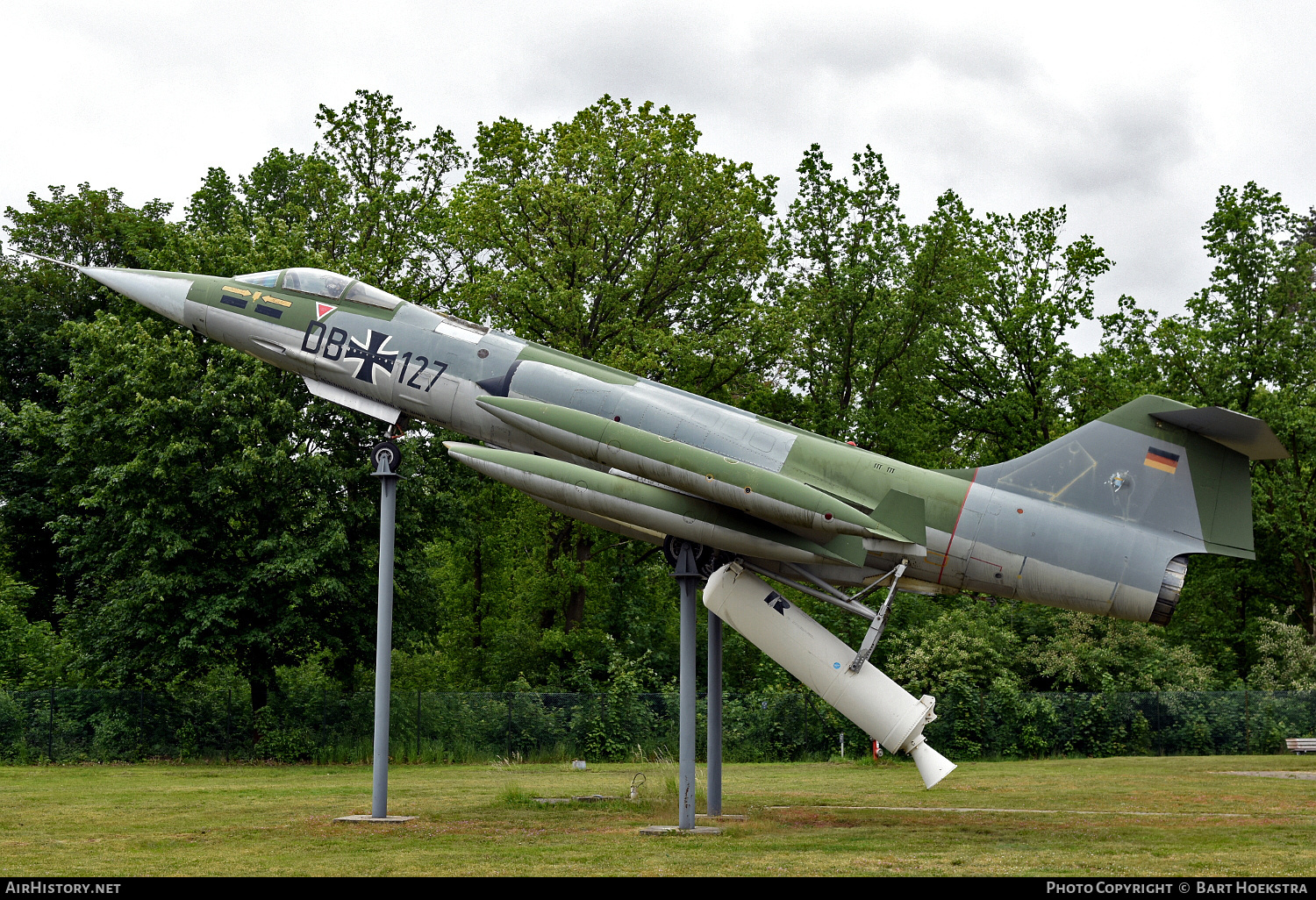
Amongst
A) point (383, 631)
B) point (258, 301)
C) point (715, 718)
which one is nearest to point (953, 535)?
point (715, 718)

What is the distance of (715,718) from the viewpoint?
1502 cm

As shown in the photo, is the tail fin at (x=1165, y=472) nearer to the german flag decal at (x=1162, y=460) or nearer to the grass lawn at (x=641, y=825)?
the german flag decal at (x=1162, y=460)

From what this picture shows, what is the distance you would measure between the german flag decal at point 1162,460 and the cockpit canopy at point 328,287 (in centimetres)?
981

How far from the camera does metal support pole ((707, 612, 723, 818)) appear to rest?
49.3 ft

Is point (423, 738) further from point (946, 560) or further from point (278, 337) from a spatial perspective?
point (946, 560)

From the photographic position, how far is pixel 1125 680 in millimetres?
30656

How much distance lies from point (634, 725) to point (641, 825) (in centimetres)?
1415

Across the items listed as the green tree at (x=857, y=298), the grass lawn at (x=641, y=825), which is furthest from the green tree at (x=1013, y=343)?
the grass lawn at (x=641, y=825)

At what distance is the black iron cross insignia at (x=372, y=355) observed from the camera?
1563 centimetres

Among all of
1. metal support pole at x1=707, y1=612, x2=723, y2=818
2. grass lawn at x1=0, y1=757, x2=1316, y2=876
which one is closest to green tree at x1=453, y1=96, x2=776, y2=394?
grass lawn at x1=0, y1=757, x2=1316, y2=876

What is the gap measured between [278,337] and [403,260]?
56.0 feet

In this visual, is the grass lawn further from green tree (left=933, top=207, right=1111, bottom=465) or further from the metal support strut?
green tree (left=933, top=207, right=1111, bottom=465)

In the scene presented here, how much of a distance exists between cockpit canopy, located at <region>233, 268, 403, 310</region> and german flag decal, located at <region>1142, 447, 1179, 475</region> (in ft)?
32.2
